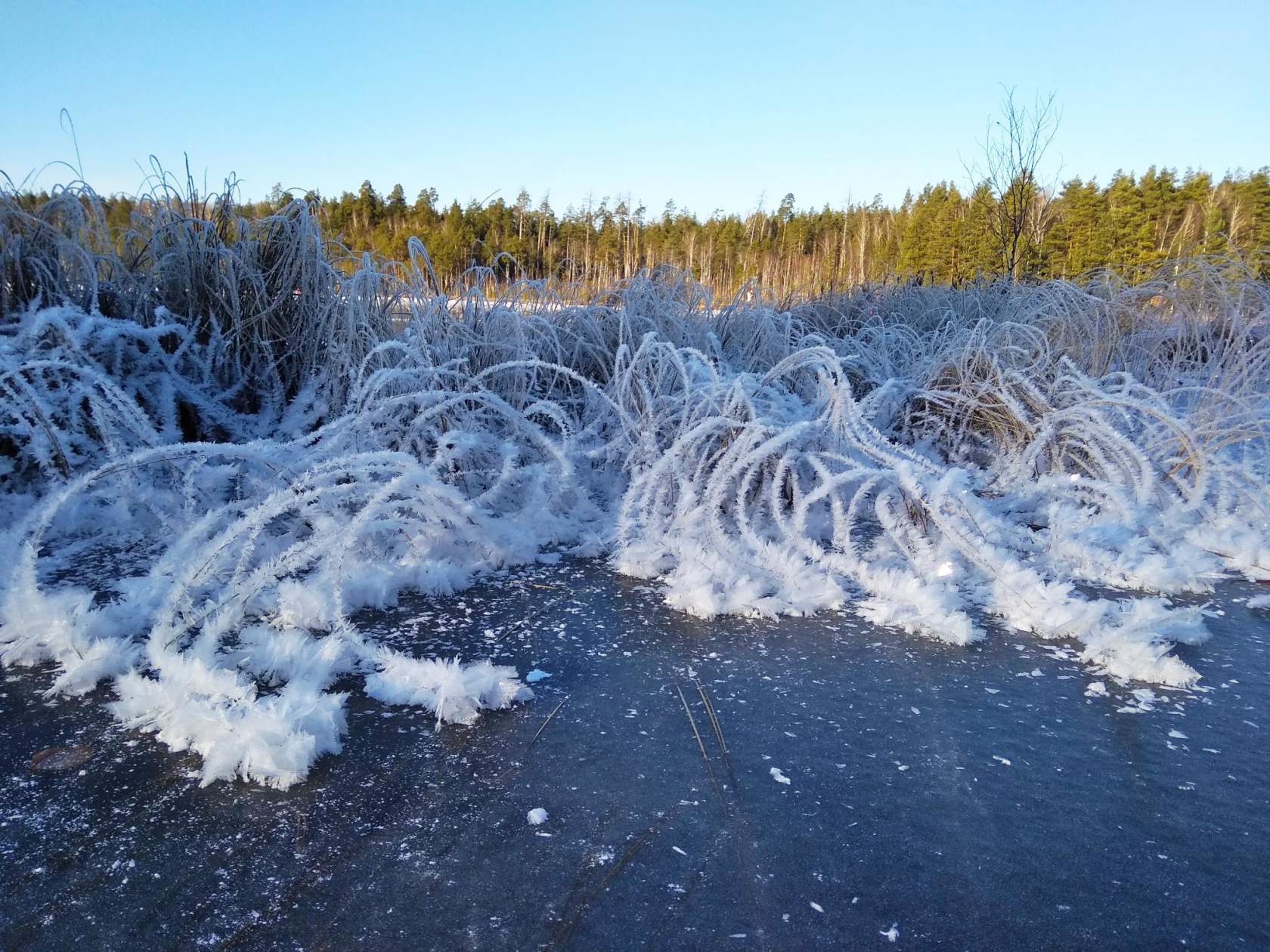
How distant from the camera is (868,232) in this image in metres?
31.8

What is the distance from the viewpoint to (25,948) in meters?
0.78

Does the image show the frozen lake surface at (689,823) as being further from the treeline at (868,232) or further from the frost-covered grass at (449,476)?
the treeline at (868,232)

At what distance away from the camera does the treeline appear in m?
8.57

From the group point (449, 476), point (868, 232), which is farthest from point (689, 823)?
point (868, 232)

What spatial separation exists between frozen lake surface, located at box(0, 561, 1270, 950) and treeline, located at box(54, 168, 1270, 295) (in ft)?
8.86

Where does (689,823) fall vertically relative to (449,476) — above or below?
below

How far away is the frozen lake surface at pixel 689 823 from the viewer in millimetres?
838

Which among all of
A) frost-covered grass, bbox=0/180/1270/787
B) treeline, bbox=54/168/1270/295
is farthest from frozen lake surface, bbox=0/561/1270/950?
treeline, bbox=54/168/1270/295

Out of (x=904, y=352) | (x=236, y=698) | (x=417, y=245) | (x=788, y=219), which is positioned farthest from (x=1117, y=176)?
(x=236, y=698)

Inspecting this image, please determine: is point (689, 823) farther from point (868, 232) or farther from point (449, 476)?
point (868, 232)

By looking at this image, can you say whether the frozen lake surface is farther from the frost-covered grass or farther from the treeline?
the treeline

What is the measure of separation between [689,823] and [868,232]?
34062 mm

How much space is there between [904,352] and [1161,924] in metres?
3.72

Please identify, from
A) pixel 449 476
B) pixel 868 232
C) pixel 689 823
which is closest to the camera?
pixel 689 823
